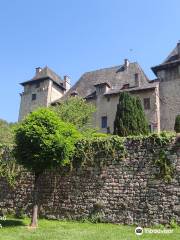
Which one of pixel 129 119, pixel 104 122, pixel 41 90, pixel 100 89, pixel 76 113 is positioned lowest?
pixel 129 119

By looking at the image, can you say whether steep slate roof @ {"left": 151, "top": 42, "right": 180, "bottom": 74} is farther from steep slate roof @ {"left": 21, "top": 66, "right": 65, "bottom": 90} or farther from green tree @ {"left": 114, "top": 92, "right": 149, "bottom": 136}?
steep slate roof @ {"left": 21, "top": 66, "right": 65, "bottom": 90}

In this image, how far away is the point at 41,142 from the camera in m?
11.1

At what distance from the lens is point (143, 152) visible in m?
12.1

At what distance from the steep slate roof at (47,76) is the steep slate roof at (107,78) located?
105 inches

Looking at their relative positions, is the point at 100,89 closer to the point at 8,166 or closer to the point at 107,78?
the point at 107,78

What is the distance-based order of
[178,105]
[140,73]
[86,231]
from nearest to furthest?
[86,231] → [178,105] → [140,73]

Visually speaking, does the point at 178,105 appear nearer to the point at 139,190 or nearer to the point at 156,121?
the point at 156,121

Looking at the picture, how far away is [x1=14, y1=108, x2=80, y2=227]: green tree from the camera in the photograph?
1107 centimetres

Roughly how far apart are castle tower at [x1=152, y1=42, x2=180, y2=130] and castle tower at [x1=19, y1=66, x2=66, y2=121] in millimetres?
11980

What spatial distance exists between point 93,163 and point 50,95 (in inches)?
953

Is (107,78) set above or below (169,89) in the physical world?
→ above

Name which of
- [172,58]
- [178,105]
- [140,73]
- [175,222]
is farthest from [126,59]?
[175,222]

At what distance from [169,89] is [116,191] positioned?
64.7 feet

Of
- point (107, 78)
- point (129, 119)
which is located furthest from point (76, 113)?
point (107, 78)
